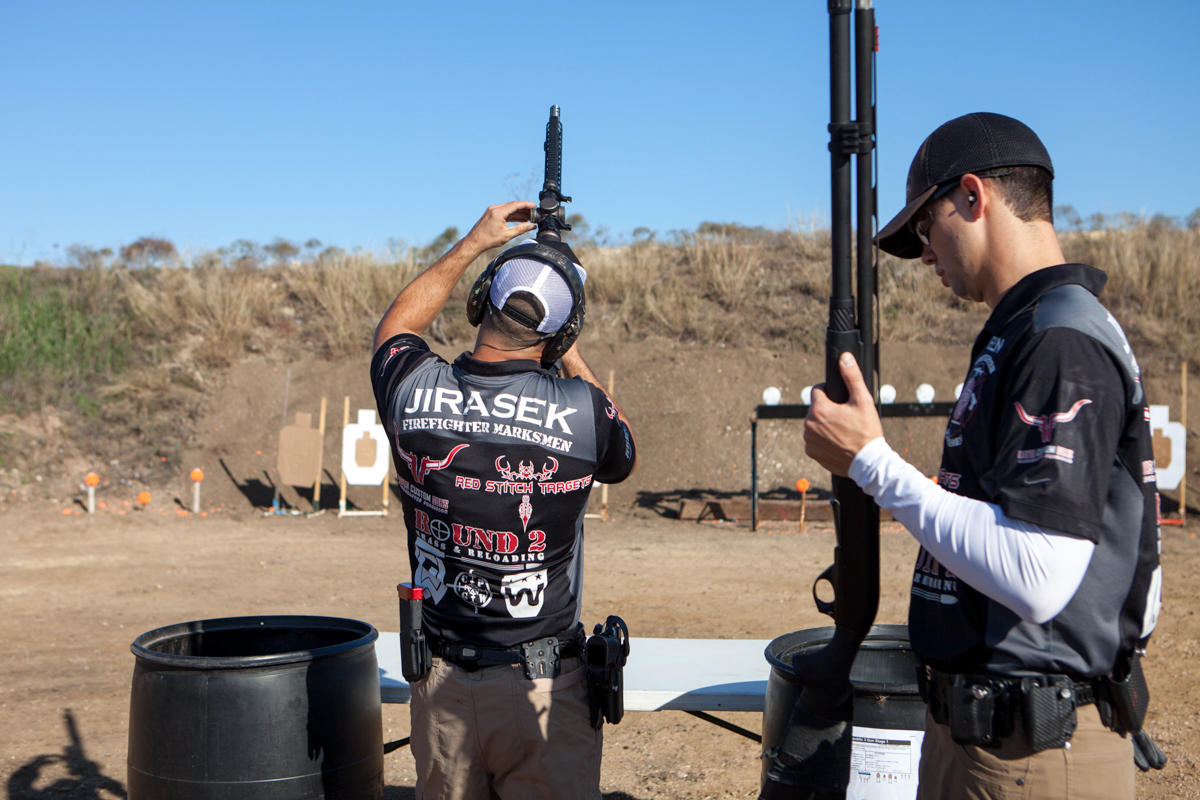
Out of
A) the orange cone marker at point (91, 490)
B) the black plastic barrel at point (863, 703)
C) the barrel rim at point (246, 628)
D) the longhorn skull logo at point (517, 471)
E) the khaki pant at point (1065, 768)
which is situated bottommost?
the orange cone marker at point (91, 490)

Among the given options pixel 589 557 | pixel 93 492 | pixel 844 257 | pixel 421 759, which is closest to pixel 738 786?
pixel 421 759

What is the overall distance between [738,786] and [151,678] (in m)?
2.59

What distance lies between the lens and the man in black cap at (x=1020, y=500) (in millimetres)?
1330

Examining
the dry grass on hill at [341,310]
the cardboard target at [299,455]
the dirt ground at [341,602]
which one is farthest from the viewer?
the dry grass on hill at [341,310]

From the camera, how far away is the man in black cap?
52.4 inches

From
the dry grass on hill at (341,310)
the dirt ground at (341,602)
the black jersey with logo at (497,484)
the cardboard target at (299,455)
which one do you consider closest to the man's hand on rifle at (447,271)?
the black jersey with logo at (497,484)

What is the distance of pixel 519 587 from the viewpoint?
2068mm

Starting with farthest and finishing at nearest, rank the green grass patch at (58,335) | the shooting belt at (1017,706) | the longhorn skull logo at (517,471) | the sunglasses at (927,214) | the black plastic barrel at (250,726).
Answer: the green grass patch at (58,335)
the black plastic barrel at (250,726)
the longhorn skull logo at (517,471)
the sunglasses at (927,214)
the shooting belt at (1017,706)

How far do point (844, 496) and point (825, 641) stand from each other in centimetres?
108

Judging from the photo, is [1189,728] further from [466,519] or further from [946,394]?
[946,394]

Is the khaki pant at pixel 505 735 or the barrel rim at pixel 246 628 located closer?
the khaki pant at pixel 505 735

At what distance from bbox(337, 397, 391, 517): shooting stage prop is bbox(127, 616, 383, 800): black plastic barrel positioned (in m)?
9.32

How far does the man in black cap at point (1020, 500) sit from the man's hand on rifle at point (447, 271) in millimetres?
1098

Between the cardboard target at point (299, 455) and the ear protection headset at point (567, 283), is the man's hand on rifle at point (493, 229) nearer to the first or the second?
the ear protection headset at point (567, 283)
